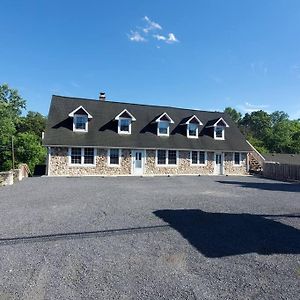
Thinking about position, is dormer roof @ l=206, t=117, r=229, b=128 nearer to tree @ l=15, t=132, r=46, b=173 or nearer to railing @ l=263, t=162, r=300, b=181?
railing @ l=263, t=162, r=300, b=181

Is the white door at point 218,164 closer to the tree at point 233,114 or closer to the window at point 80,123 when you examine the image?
the window at point 80,123

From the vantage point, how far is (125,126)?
2814cm

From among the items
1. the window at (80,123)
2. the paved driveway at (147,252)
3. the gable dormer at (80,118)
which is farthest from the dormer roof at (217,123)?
the paved driveway at (147,252)

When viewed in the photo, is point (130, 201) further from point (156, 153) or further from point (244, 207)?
point (156, 153)

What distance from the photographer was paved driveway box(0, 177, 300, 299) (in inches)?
177

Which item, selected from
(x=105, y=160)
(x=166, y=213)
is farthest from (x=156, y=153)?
(x=166, y=213)

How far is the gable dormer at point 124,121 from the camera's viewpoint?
2767 centimetres

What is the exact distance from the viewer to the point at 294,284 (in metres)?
4.70

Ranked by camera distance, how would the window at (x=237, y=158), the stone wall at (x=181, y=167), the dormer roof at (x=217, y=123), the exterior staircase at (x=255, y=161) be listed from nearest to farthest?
the stone wall at (x=181, y=167), the window at (x=237, y=158), the dormer roof at (x=217, y=123), the exterior staircase at (x=255, y=161)

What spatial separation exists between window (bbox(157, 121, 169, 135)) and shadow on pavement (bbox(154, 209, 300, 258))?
19.5 metres

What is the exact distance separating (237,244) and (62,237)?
415cm

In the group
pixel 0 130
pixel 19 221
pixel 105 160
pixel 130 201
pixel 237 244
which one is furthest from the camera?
pixel 0 130

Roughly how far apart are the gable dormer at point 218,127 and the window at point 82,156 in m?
13.5

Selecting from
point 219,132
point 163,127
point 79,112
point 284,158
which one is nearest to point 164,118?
point 163,127
